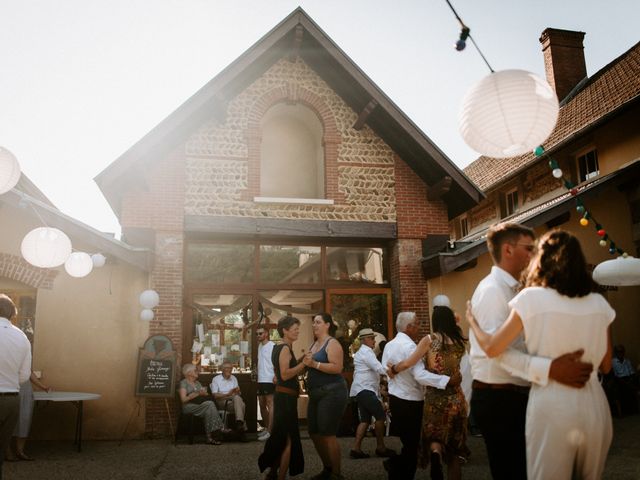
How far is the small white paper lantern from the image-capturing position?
8.63m

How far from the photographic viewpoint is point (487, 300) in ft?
9.66

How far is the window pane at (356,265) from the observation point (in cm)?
1013

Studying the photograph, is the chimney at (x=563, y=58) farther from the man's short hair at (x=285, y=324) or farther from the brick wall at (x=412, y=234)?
the man's short hair at (x=285, y=324)

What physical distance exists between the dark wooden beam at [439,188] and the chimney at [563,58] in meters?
A: 9.73

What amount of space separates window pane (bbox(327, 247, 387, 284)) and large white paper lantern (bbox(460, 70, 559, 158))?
6.20 meters

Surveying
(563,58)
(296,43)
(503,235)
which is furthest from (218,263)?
(563,58)

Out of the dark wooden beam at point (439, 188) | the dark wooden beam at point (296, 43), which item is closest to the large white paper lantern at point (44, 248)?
the dark wooden beam at point (296, 43)

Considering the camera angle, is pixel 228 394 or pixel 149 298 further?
pixel 228 394

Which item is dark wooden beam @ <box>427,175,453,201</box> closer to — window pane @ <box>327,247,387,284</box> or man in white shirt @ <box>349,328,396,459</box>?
window pane @ <box>327,247,387,284</box>

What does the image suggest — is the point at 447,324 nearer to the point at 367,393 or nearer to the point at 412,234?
the point at 367,393

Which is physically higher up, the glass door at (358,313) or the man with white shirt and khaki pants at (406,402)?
the glass door at (358,313)

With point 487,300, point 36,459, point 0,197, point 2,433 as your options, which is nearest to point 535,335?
point 487,300

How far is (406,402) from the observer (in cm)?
511

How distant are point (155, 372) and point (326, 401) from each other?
3.92 metres
